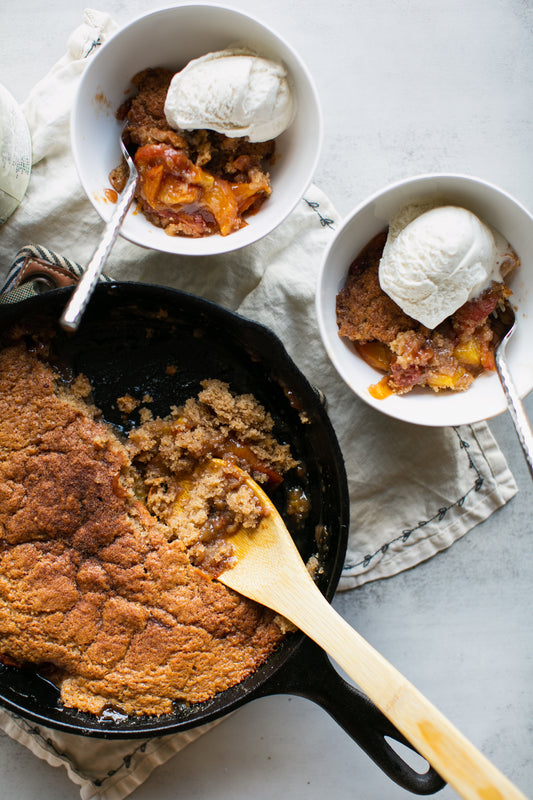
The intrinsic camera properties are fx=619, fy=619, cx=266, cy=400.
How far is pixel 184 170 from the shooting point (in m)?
1.74

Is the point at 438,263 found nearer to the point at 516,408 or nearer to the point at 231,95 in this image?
the point at 516,408

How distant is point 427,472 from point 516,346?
544mm

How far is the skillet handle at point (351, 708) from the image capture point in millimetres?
1767

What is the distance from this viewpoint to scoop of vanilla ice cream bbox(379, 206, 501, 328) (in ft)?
5.41

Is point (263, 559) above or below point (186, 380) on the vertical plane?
below

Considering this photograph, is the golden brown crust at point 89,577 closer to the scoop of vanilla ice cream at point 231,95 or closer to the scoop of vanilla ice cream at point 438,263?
the scoop of vanilla ice cream at point 231,95

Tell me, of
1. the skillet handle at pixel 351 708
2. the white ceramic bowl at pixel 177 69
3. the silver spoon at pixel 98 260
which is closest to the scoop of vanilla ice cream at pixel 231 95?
the white ceramic bowl at pixel 177 69

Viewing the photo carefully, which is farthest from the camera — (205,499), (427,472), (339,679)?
(427,472)

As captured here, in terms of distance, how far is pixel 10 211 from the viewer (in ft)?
6.63

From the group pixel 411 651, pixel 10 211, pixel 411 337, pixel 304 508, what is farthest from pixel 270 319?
pixel 411 651

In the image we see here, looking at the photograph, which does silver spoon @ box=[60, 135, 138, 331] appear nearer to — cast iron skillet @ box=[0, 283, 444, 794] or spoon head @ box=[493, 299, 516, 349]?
cast iron skillet @ box=[0, 283, 444, 794]

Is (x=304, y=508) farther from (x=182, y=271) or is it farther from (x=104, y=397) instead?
(x=182, y=271)

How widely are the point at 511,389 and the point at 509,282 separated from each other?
0.33 metres

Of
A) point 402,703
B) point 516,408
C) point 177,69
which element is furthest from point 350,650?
point 177,69
